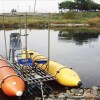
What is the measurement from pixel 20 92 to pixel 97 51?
A: 17.2m

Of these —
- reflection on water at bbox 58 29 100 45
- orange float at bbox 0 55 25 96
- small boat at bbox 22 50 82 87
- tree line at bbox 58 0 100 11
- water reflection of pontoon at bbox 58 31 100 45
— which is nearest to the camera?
orange float at bbox 0 55 25 96

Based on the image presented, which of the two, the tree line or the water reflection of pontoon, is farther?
the tree line

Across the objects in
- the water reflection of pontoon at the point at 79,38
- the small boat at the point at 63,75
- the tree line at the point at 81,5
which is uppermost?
the tree line at the point at 81,5

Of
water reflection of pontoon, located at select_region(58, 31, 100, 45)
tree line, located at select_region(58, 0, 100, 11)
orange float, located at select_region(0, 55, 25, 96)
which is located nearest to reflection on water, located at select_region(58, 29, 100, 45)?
water reflection of pontoon, located at select_region(58, 31, 100, 45)

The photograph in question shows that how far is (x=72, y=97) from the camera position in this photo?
12602 mm

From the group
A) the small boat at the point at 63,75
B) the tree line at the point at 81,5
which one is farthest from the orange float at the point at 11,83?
the tree line at the point at 81,5

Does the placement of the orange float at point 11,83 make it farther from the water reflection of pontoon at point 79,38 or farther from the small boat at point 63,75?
the water reflection of pontoon at point 79,38

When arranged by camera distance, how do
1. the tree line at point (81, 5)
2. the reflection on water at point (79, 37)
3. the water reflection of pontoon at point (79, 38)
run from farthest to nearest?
the tree line at point (81, 5)
the reflection on water at point (79, 37)
the water reflection of pontoon at point (79, 38)

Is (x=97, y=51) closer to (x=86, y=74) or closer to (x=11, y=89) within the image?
(x=86, y=74)

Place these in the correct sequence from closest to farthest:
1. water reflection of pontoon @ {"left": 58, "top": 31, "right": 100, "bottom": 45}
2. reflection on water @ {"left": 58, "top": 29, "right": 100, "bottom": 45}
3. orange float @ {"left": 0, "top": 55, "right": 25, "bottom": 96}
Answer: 1. orange float @ {"left": 0, "top": 55, "right": 25, "bottom": 96}
2. water reflection of pontoon @ {"left": 58, "top": 31, "right": 100, "bottom": 45}
3. reflection on water @ {"left": 58, "top": 29, "right": 100, "bottom": 45}

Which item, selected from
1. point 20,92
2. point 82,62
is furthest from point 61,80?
point 82,62

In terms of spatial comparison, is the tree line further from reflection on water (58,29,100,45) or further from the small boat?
the small boat

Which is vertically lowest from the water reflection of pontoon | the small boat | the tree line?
the water reflection of pontoon

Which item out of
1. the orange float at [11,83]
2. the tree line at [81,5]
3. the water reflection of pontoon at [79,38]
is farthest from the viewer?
the tree line at [81,5]
